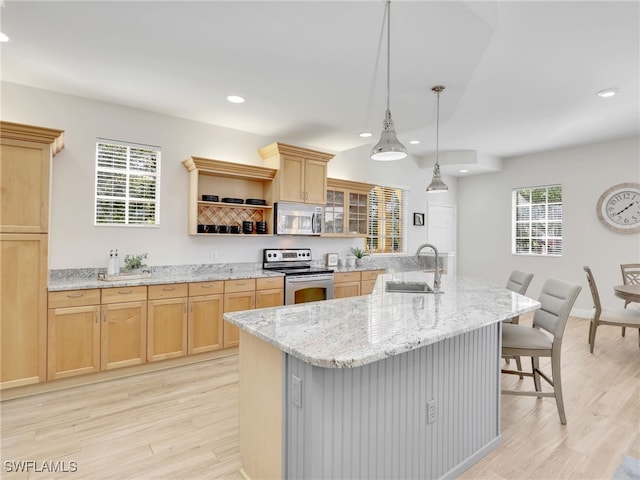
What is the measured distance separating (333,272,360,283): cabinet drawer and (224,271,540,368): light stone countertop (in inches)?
83.2

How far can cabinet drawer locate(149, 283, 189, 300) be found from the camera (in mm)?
3423

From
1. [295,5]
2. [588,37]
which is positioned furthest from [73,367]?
[588,37]

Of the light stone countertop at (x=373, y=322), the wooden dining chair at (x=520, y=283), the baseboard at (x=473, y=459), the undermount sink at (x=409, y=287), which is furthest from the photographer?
the wooden dining chair at (x=520, y=283)

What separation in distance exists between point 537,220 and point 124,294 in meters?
6.59

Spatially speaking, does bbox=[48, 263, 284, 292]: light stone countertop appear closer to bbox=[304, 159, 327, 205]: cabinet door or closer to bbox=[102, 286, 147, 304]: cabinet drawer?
bbox=[102, 286, 147, 304]: cabinet drawer

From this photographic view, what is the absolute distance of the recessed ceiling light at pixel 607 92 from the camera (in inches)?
140

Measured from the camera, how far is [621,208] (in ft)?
17.5

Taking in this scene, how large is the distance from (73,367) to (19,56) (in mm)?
2567

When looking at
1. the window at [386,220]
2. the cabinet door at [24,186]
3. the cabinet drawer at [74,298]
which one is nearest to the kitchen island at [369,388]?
the cabinet drawer at [74,298]

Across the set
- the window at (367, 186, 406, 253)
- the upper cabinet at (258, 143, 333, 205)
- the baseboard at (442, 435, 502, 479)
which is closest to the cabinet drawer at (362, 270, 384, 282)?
the window at (367, 186, 406, 253)

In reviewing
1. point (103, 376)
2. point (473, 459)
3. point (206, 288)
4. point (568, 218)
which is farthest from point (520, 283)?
point (103, 376)

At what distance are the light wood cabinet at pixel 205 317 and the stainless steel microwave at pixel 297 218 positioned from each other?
1.15m

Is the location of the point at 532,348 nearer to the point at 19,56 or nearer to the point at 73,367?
the point at 73,367

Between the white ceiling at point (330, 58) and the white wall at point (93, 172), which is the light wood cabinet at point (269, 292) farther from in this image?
the white ceiling at point (330, 58)
